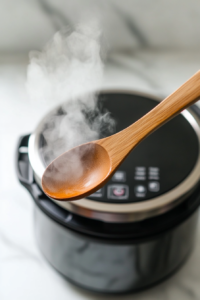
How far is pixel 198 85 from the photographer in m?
0.48

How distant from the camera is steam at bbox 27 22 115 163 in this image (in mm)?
670

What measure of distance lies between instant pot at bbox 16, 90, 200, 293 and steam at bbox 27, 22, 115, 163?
2cm

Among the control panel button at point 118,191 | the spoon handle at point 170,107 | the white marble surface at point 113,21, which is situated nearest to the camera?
the spoon handle at point 170,107

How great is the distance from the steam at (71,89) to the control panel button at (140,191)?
0.13m

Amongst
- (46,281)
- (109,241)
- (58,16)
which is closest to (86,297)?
(46,281)

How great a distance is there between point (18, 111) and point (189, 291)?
2.01 ft

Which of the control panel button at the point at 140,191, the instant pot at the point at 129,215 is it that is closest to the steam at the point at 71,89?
the instant pot at the point at 129,215

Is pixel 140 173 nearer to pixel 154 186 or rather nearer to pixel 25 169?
pixel 154 186

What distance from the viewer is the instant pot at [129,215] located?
1.90ft

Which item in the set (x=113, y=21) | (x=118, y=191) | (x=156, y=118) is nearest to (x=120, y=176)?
(x=118, y=191)

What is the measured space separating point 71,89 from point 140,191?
295mm

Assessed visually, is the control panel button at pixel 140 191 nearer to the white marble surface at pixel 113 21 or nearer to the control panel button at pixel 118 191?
the control panel button at pixel 118 191

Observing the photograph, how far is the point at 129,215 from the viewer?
572 millimetres

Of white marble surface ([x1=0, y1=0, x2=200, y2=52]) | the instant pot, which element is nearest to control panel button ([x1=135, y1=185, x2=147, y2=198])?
the instant pot
